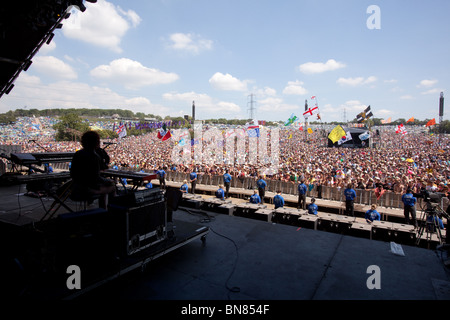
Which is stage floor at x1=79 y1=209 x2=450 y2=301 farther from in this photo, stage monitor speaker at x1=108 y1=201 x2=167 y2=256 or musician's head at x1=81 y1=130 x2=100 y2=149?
musician's head at x1=81 y1=130 x2=100 y2=149

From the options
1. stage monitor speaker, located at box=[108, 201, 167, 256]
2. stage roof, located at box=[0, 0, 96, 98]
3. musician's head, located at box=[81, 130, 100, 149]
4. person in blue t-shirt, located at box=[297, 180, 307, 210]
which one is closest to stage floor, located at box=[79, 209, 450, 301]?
stage monitor speaker, located at box=[108, 201, 167, 256]

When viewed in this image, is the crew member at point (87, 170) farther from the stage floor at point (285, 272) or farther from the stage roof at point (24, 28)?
the stage roof at point (24, 28)

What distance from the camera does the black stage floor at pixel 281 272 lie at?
321 cm

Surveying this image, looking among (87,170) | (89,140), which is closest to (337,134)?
(89,140)

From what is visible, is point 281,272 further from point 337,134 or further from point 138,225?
point 337,134

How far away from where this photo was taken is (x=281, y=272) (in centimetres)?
379

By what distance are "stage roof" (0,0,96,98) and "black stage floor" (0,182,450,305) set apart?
11.6ft

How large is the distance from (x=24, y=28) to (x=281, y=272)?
6.57 metres

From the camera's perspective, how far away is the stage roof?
4.40 m

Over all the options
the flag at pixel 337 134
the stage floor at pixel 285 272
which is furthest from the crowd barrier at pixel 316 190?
the flag at pixel 337 134

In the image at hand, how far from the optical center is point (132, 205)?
11.3 feet

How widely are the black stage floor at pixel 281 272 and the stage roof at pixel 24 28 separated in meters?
3.53
